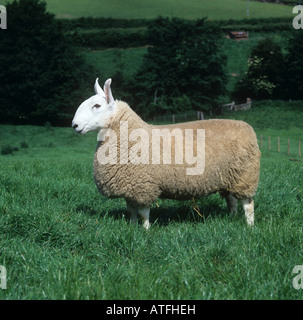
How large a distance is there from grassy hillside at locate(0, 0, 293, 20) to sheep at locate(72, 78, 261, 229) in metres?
31.4

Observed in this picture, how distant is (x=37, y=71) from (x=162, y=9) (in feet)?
57.8

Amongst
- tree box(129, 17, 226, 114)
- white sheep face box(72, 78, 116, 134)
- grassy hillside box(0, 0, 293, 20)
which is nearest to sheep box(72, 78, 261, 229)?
white sheep face box(72, 78, 116, 134)

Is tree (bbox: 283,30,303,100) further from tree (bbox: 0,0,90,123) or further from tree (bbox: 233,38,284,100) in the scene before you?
tree (bbox: 0,0,90,123)

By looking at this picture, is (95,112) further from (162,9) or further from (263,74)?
(162,9)

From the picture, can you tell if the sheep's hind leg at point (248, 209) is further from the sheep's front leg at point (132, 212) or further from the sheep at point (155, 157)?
the sheep's front leg at point (132, 212)

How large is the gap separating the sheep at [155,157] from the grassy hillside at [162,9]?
1238 inches

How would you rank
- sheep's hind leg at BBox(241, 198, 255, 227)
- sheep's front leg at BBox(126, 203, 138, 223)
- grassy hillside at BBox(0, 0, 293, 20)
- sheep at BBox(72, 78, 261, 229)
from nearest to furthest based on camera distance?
A: sheep at BBox(72, 78, 261, 229), sheep's front leg at BBox(126, 203, 138, 223), sheep's hind leg at BBox(241, 198, 255, 227), grassy hillside at BBox(0, 0, 293, 20)

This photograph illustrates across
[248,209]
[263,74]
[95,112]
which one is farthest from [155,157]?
[263,74]

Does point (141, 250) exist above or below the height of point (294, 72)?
below

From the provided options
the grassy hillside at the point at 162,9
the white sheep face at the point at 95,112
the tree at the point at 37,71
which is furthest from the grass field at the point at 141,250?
the grassy hillside at the point at 162,9

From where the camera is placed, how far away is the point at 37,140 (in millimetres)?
22906

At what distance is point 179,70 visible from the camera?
28.2 metres

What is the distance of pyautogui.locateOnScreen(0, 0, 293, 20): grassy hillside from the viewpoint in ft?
122

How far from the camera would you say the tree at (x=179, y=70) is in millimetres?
26922
